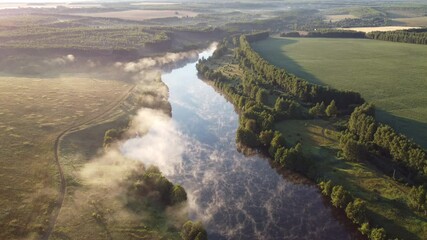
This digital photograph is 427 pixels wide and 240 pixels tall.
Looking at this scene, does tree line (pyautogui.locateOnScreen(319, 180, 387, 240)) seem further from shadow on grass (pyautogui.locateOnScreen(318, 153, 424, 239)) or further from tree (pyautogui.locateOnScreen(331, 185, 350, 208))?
shadow on grass (pyautogui.locateOnScreen(318, 153, 424, 239))

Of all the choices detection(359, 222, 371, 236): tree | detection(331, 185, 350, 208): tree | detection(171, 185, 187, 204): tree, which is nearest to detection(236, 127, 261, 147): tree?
detection(331, 185, 350, 208): tree

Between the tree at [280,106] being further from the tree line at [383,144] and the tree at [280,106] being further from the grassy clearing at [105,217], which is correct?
the grassy clearing at [105,217]

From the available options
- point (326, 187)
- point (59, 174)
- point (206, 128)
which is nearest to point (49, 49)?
point (206, 128)

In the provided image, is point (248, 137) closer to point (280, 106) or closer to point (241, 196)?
point (241, 196)

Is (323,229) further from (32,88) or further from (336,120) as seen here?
(32,88)

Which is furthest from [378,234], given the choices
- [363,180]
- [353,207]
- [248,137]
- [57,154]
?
[57,154]

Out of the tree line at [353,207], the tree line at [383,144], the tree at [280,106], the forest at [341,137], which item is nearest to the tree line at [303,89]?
the forest at [341,137]
